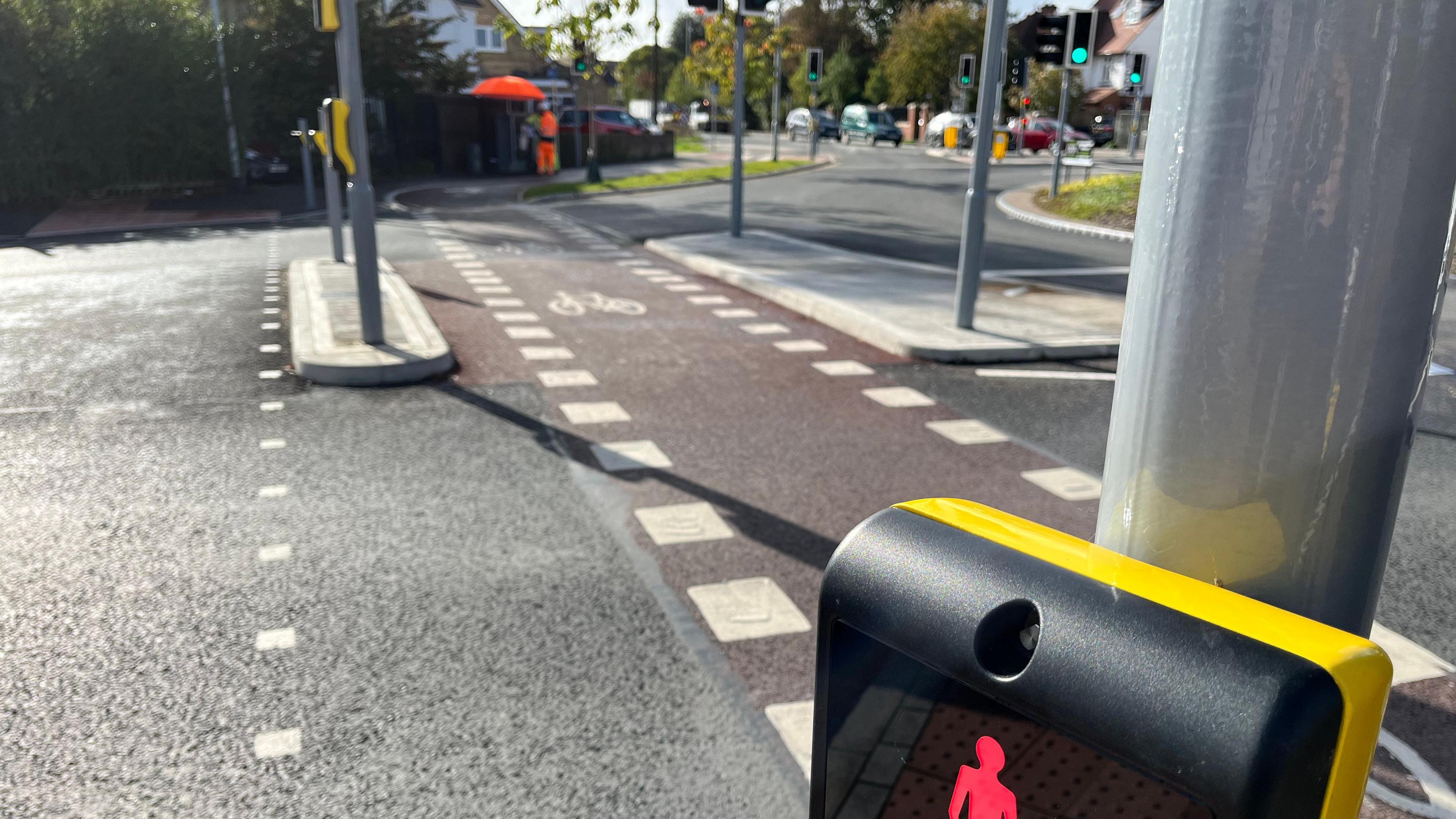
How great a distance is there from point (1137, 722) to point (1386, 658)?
0.22 m

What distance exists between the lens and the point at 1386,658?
0.98 meters

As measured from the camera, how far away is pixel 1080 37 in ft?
60.1

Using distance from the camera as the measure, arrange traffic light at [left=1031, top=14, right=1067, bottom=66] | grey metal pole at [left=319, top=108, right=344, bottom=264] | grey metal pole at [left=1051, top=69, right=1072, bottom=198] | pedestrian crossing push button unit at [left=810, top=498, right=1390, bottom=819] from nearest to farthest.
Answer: pedestrian crossing push button unit at [left=810, top=498, right=1390, bottom=819] < grey metal pole at [left=319, top=108, right=344, bottom=264] < traffic light at [left=1031, top=14, right=1067, bottom=66] < grey metal pole at [left=1051, top=69, right=1072, bottom=198]

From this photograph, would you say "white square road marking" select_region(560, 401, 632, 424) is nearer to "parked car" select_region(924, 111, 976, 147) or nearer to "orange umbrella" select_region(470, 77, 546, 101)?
"orange umbrella" select_region(470, 77, 546, 101)

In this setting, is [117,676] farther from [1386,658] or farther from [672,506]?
[1386,658]

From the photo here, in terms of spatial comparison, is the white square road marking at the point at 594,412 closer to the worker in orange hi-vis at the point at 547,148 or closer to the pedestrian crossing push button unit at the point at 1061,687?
the pedestrian crossing push button unit at the point at 1061,687

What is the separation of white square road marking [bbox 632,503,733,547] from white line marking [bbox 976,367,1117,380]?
3622 millimetres

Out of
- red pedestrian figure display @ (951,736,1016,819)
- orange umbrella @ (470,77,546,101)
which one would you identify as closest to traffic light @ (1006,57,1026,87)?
orange umbrella @ (470,77,546,101)

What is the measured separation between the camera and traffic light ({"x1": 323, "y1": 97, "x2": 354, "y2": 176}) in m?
7.70

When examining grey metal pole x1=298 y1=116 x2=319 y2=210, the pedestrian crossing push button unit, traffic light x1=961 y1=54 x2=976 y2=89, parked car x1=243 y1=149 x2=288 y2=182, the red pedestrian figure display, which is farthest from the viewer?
traffic light x1=961 y1=54 x2=976 y2=89

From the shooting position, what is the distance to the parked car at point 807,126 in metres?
50.4

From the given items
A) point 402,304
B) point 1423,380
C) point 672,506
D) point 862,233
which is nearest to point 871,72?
point 862,233

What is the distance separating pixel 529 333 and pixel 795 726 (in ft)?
21.6

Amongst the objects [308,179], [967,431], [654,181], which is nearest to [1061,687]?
[967,431]
